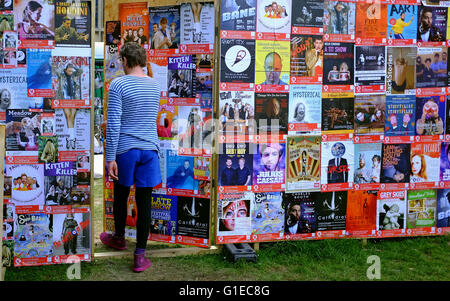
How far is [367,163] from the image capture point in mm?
5328

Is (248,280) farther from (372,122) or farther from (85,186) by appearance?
(372,122)

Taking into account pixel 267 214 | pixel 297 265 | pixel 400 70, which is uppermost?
pixel 400 70

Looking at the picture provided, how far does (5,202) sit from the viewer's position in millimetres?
4422

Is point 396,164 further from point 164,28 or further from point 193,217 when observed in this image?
point 164,28

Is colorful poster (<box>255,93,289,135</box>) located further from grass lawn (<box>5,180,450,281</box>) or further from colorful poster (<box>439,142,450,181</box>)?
colorful poster (<box>439,142,450,181</box>)

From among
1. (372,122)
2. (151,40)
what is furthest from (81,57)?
(372,122)

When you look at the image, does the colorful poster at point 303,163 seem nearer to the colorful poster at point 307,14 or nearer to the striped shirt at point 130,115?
the colorful poster at point 307,14

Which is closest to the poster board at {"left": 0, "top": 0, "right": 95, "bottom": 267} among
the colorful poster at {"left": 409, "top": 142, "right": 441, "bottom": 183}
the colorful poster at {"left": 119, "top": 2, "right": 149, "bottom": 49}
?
the colorful poster at {"left": 119, "top": 2, "right": 149, "bottom": 49}

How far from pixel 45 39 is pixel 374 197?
3546 mm

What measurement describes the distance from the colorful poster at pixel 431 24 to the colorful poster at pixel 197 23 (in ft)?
7.24

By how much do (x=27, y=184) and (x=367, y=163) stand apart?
331 cm

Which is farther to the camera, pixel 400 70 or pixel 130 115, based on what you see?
pixel 400 70

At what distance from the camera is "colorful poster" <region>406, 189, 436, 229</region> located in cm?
547

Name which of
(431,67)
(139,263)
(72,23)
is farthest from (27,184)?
(431,67)
